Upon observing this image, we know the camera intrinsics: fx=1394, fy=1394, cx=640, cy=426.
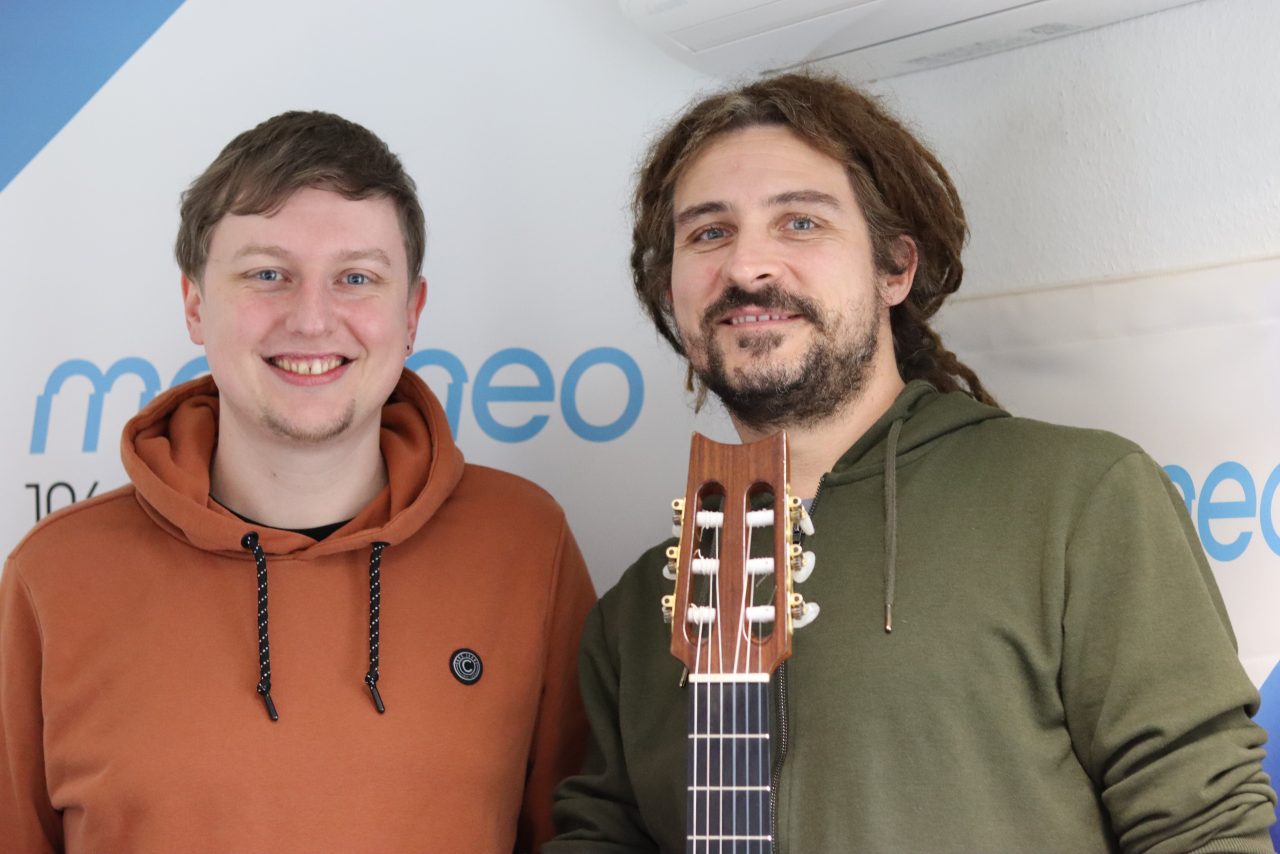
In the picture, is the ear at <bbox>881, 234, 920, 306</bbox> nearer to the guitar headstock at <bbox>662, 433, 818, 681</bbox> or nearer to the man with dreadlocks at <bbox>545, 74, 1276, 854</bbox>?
the man with dreadlocks at <bbox>545, 74, 1276, 854</bbox>

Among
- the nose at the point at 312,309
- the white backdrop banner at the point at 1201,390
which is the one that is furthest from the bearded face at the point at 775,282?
the nose at the point at 312,309

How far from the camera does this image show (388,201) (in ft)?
6.03

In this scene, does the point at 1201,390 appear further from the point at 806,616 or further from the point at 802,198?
the point at 806,616

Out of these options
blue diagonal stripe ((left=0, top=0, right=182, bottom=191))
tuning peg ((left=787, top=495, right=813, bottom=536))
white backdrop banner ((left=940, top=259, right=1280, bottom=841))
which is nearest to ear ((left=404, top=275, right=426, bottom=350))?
tuning peg ((left=787, top=495, right=813, bottom=536))

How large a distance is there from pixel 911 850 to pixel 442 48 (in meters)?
1.61

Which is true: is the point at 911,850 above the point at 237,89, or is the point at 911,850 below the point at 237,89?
below

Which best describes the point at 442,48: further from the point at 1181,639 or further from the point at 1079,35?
the point at 1181,639

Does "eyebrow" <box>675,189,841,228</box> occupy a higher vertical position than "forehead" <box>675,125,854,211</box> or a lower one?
lower

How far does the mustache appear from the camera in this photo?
1.63 metres

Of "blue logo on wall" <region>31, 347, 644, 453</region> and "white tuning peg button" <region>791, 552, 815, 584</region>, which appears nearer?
"white tuning peg button" <region>791, 552, 815, 584</region>

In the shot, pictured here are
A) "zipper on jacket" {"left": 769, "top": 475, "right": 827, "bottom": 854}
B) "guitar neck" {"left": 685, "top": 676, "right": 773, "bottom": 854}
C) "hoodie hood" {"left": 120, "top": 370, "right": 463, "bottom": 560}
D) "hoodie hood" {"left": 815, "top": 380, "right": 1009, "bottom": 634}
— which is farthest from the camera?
"hoodie hood" {"left": 120, "top": 370, "right": 463, "bottom": 560}

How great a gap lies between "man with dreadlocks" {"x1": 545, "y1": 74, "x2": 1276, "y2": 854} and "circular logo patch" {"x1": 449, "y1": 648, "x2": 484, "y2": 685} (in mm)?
137

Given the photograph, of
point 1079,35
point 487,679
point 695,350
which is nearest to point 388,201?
point 695,350

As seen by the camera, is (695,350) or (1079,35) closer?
(695,350)
